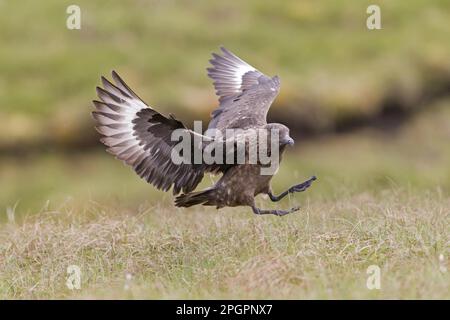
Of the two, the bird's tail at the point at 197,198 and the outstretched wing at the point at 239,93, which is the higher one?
the outstretched wing at the point at 239,93

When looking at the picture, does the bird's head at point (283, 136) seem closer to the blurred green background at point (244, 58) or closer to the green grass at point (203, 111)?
Result: the green grass at point (203, 111)

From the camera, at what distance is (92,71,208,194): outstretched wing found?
6.74 meters

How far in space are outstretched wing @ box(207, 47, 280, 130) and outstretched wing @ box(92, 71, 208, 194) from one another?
87 cm

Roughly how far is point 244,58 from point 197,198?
827 centimetres

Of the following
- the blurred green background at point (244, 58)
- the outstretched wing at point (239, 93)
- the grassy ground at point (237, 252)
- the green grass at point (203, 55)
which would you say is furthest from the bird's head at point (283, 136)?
the green grass at point (203, 55)

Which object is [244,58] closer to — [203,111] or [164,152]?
[203,111]

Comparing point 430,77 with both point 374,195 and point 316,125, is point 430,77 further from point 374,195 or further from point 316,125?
point 374,195

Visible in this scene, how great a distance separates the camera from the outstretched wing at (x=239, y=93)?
774cm

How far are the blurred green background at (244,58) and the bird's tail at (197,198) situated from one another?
16.8 ft

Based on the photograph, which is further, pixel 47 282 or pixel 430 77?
pixel 430 77

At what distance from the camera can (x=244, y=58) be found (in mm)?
15078

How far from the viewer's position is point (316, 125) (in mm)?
14562
